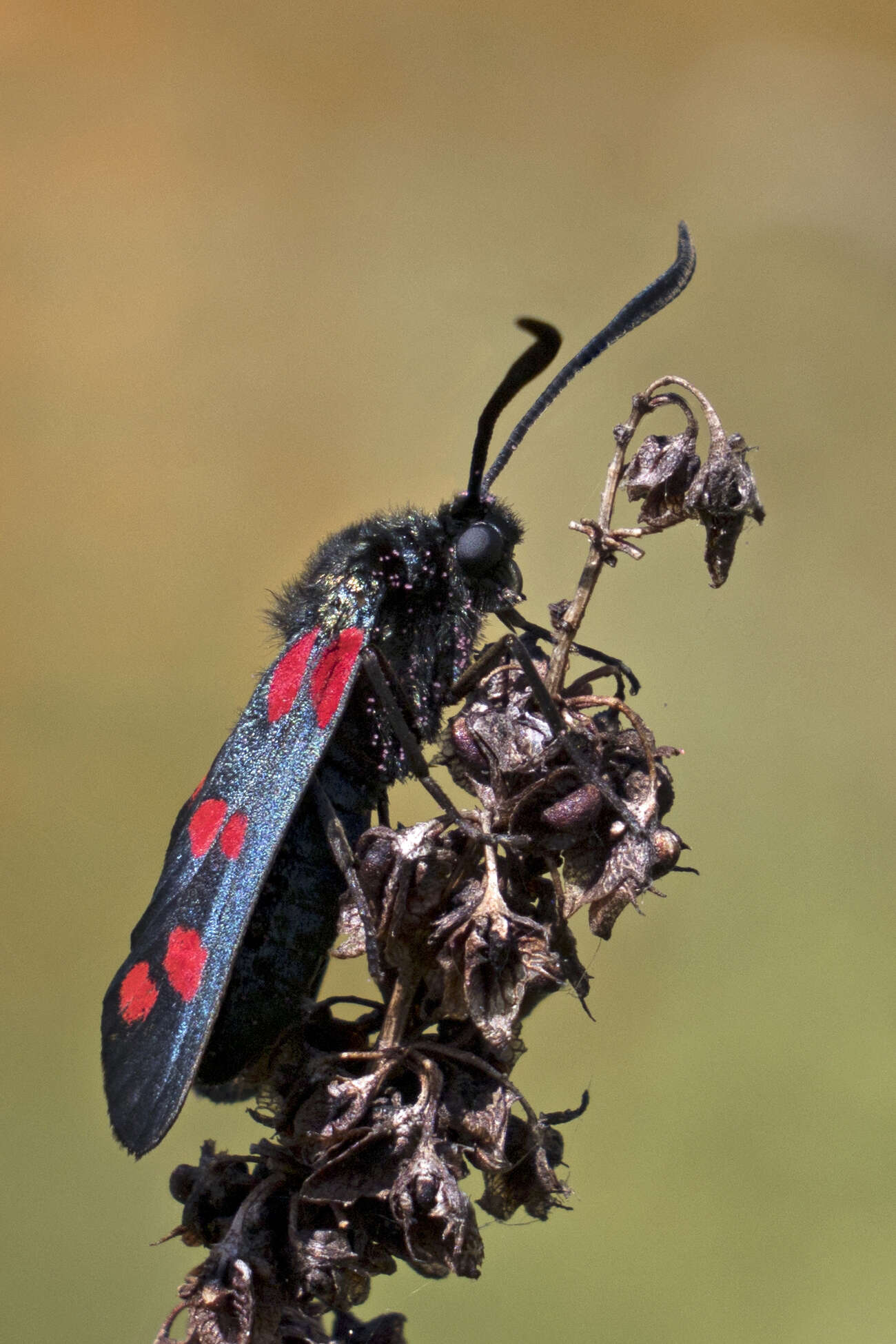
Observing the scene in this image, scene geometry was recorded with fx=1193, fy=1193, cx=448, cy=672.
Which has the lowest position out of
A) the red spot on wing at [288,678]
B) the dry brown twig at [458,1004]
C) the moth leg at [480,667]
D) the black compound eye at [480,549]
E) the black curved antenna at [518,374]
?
the dry brown twig at [458,1004]

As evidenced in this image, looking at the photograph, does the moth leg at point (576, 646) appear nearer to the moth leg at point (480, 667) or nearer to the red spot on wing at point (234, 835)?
the moth leg at point (480, 667)

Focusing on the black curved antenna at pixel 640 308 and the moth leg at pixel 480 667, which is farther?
the moth leg at pixel 480 667

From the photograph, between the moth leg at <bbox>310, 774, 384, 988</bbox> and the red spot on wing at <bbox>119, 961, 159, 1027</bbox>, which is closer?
the moth leg at <bbox>310, 774, 384, 988</bbox>

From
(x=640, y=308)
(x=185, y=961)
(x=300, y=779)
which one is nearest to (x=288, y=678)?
(x=300, y=779)

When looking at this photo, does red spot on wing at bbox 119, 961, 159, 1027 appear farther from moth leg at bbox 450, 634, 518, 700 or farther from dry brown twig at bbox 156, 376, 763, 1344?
moth leg at bbox 450, 634, 518, 700

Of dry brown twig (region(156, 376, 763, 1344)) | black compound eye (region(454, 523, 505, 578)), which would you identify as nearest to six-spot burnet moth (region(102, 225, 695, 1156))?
black compound eye (region(454, 523, 505, 578))

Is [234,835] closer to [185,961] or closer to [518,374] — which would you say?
[185,961]

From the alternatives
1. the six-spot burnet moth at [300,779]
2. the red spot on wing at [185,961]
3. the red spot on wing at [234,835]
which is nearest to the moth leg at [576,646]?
the six-spot burnet moth at [300,779]
